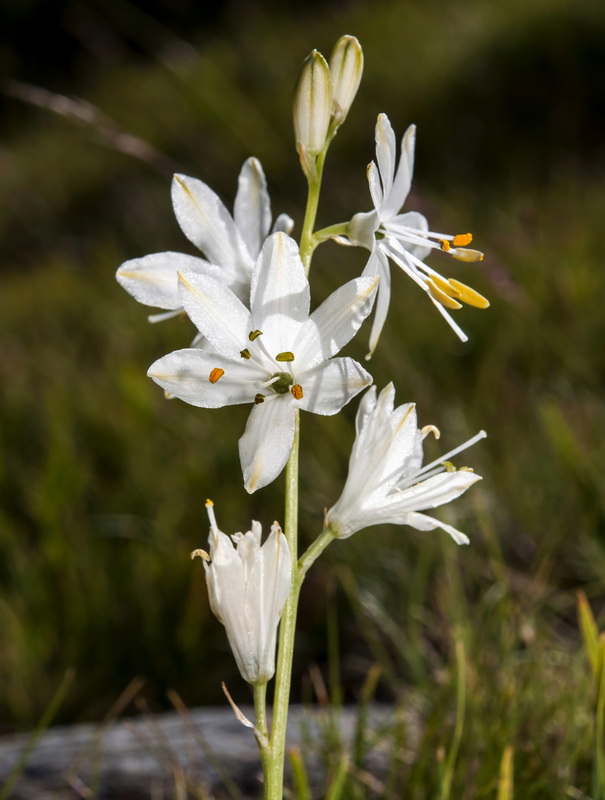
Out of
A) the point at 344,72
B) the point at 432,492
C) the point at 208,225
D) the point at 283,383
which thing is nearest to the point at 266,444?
the point at 283,383

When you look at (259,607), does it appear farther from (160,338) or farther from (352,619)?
(160,338)

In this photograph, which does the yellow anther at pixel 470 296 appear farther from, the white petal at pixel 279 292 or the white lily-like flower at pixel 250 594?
the white lily-like flower at pixel 250 594

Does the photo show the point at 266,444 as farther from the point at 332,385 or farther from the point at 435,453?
the point at 435,453

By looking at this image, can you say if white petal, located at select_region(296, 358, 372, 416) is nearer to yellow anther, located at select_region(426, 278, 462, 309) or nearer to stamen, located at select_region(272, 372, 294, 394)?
stamen, located at select_region(272, 372, 294, 394)

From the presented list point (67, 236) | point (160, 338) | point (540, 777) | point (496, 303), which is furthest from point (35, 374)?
point (67, 236)

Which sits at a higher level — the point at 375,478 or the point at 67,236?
the point at 67,236
